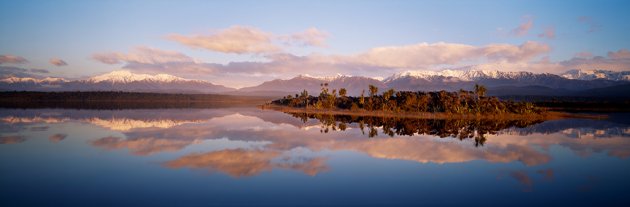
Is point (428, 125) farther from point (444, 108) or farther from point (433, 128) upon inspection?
point (444, 108)

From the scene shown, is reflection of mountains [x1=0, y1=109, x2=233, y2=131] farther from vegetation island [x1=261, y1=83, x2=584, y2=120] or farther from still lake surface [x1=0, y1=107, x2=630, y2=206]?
vegetation island [x1=261, y1=83, x2=584, y2=120]

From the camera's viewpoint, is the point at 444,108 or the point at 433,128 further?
the point at 444,108

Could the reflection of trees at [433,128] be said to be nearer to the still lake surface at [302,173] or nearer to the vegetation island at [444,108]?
the still lake surface at [302,173]

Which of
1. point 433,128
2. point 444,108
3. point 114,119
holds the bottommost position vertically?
point 433,128

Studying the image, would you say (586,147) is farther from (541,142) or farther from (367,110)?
(367,110)

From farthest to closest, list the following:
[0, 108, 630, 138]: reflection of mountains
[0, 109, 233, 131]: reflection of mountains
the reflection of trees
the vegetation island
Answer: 1. the vegetation island
2. [0, 109, 233, 131]: reflection of mountains
3. [0, 108, 630, 138]: reflection of mountains
4. the reflection of trees

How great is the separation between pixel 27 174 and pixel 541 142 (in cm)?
4105

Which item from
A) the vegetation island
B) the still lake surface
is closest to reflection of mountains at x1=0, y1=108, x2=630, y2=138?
the vegetation island

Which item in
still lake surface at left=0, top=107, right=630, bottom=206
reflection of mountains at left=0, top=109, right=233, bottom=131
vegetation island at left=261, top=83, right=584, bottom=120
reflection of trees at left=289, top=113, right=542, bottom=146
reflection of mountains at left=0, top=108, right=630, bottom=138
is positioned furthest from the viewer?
vegetation island at left=261, top=83, right=584, bottom=120

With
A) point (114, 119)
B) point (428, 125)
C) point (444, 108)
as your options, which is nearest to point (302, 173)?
point (428, 125)

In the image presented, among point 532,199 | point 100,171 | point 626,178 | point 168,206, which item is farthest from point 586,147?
point 100,171

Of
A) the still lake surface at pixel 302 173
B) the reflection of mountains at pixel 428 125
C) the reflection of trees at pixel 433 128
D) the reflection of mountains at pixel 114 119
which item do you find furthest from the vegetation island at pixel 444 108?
the still lake surface at pixel 302 173

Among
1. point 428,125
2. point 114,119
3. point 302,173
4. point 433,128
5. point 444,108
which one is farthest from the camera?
point 444,108

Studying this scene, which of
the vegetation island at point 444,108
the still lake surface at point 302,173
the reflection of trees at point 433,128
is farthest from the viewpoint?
the vegetation island at point 444,108
